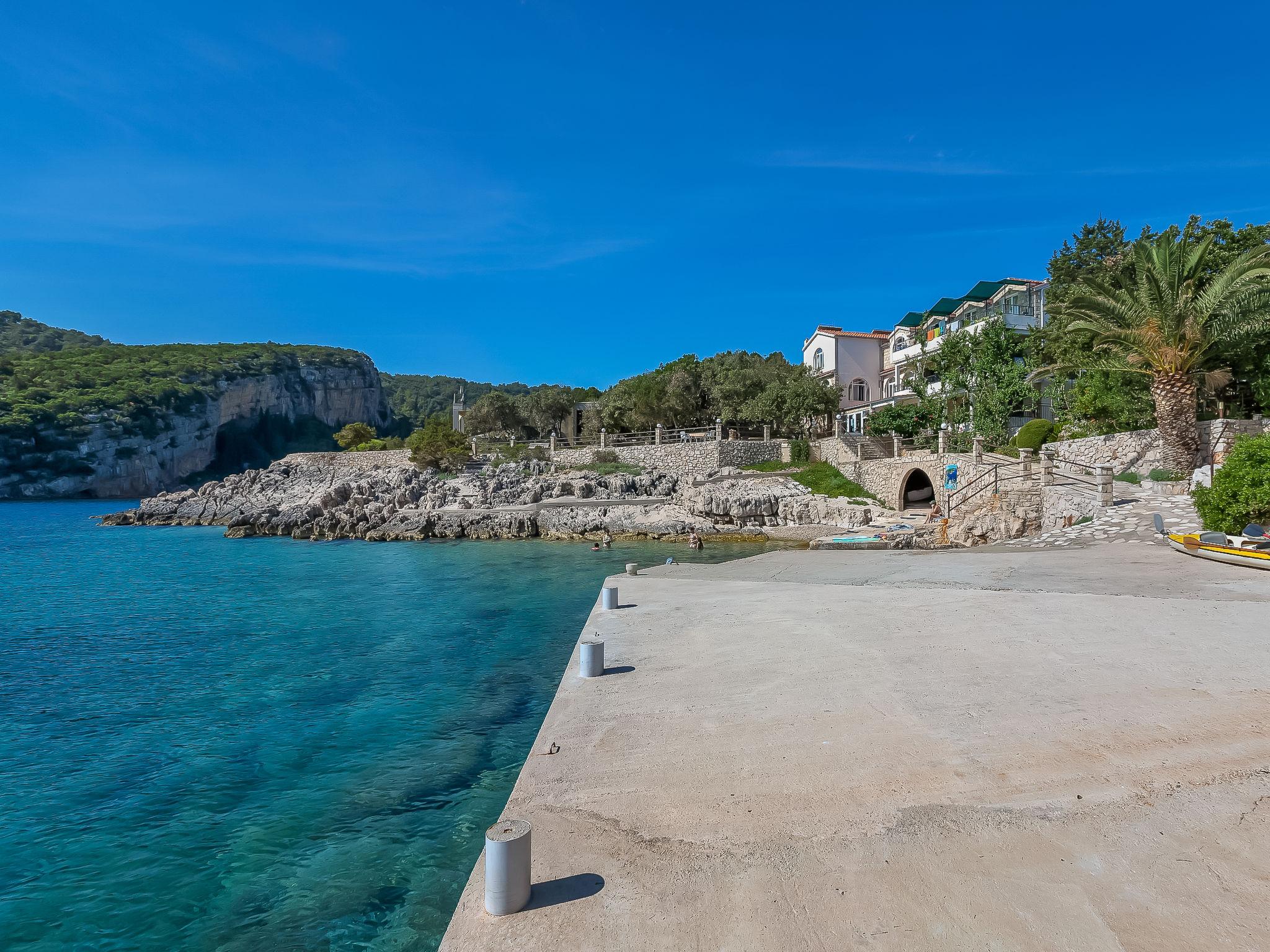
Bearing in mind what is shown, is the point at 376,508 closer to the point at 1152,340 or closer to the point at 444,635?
the point at 444,635

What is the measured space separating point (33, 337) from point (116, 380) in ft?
319

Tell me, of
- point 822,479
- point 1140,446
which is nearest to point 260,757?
point 1140,446

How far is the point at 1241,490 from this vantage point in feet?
48.6

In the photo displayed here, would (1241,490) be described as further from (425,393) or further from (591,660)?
(425,393)

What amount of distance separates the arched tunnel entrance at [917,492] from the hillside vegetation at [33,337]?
608ft

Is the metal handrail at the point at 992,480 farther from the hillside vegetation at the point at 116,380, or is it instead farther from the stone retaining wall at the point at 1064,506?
the hillside vegetation at the point at 116,380

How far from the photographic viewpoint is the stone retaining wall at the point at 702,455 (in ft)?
148

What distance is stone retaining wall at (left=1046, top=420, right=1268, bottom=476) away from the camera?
70.5 feet

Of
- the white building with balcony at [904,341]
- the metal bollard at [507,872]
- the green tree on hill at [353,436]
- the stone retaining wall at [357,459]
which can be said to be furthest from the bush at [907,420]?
the green tree on hill at [353,436]

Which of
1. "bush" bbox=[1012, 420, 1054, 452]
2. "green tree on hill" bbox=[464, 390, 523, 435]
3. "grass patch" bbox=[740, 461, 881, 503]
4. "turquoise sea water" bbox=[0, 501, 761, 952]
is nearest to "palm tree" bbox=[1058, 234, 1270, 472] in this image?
"bush" bbox=[1012, 420, 1054, 452]

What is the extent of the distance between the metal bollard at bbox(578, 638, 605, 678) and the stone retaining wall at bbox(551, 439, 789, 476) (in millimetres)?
37533

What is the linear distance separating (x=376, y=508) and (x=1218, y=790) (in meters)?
42.6

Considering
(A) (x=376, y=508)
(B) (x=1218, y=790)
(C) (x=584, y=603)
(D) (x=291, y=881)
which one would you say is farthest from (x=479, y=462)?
(B) (x=1218, y=790)

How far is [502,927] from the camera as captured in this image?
3510 millimetres
